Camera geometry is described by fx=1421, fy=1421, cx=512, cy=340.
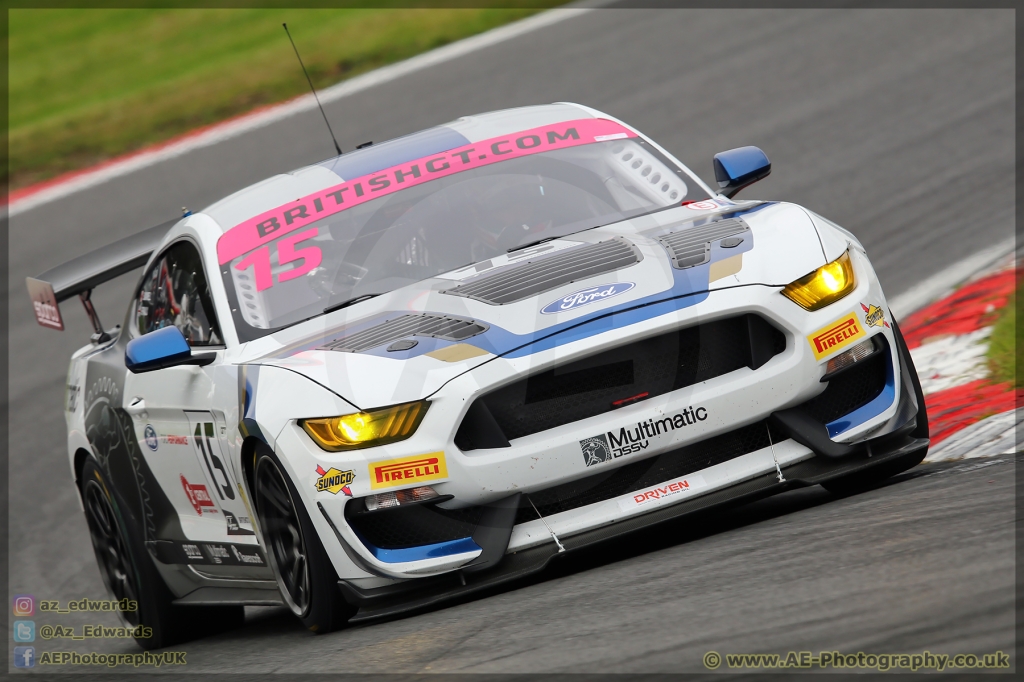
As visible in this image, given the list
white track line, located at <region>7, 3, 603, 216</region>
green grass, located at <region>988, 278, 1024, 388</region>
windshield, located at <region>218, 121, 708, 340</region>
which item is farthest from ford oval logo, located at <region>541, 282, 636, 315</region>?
white track line, located at <region>7, 3, 603, 216</region>

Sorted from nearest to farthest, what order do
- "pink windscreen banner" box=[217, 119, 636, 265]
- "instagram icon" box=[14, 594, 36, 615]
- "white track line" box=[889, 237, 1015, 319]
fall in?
"pink windscreen banner" box=[217, 119, 636, 265] → "instagram icon" box=[14, 594, 36, 615] → "white track line" box=[889, 237, 1015, 319]

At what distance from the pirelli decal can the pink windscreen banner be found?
177cm

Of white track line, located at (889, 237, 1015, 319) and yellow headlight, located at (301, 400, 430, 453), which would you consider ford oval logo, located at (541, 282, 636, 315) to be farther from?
white track line, located at (889, 237, 1015, 319)

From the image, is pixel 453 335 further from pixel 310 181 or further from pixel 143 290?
pixel 143 290

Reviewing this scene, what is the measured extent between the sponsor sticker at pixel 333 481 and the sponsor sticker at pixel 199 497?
45.1 inches

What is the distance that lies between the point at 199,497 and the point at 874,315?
2555 millimetres

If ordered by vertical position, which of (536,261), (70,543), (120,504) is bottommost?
(70,543)

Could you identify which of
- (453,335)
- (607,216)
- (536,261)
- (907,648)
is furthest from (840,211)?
(907,648)

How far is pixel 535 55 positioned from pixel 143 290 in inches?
376

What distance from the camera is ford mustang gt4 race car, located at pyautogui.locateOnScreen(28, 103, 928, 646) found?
4.20 metres

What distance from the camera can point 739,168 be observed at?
5699 millimetres

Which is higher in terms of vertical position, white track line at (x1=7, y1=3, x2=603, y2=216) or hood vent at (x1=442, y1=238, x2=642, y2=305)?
hood vent at (x1=442, y1=238, x2=642, y2=305)

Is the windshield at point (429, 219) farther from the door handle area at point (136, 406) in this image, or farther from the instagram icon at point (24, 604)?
the instagram icon at point (24, 604)

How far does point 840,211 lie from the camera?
413 inches
